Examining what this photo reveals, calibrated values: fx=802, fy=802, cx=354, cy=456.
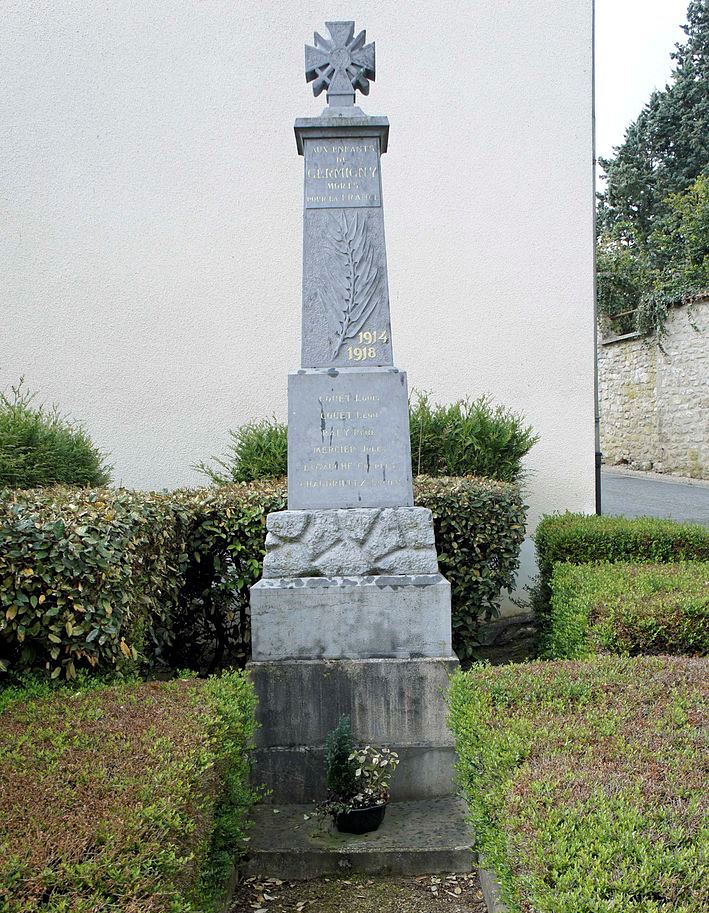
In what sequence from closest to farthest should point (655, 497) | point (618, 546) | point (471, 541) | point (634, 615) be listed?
point (634, 615) < point (471, 541) < point (618, 546) < point (655, 497)

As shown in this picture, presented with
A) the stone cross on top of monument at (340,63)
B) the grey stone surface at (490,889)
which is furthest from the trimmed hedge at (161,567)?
the stone cross on top of monument at (340,63)

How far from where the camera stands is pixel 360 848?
134 inches

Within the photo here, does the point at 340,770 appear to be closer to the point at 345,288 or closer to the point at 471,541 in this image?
the point at 471,541

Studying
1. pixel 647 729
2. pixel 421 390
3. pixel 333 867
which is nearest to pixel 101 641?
pixel 333 867

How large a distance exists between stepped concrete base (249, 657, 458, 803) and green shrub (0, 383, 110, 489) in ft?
8.47

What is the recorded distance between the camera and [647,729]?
266 centimetres

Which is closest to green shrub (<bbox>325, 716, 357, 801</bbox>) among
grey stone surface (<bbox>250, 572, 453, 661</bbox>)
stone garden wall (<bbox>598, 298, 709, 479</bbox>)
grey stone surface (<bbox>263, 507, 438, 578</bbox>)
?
grey stone surface (<bbox>250, 572, 453, 661</bbox>)

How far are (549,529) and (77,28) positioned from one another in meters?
6.60

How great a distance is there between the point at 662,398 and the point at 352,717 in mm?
14419

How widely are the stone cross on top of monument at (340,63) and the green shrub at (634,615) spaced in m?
3.09


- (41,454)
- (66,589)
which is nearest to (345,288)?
(66,589)

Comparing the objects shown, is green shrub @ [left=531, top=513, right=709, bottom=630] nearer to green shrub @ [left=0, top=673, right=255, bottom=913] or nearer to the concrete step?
the concrete step

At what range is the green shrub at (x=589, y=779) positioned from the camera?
5.81 ft

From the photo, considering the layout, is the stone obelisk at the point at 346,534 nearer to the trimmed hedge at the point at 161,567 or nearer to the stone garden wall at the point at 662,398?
the trimmed hedge at the point at 161,567
